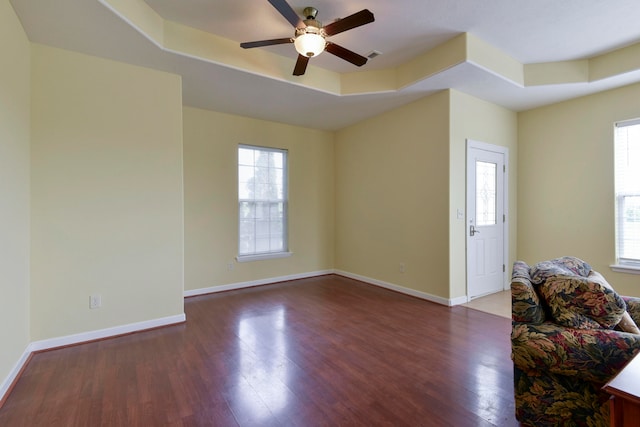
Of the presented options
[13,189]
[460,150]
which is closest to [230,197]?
[13,189]

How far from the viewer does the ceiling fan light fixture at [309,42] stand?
2.46 meters

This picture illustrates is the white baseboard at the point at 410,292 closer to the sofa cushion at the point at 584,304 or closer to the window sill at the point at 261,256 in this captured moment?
the window sill at the point at 261,256

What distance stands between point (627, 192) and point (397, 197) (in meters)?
2.75

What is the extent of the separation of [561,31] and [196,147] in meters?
4.49

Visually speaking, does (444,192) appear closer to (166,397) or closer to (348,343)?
(348,343)

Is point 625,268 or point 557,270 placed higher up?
point 557,270

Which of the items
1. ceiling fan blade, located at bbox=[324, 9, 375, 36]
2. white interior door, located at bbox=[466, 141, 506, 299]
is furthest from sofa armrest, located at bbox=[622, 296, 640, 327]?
ceiling fan blade, located at bbox=[324, 9, 375, 36]

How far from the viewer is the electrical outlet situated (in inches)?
114

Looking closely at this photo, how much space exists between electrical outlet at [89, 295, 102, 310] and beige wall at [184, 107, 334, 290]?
1385 millimetres

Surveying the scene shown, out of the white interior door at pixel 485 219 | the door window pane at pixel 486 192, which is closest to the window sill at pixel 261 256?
the white interior door at pixel 485 219

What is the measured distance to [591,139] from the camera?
397 centimetres

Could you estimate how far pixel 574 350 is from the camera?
1456 millimetres

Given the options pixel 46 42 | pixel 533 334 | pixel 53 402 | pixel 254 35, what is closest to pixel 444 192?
pixel 533 334

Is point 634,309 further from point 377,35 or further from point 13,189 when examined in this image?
point 13,189
